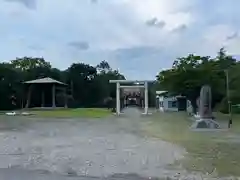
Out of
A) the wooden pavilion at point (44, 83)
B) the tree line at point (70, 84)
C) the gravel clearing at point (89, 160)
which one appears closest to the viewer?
the gravel clearing at point (89, 160)

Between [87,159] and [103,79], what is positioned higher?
[103,79]

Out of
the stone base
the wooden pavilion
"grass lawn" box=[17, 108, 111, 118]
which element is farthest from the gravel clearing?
the wooden pavilion

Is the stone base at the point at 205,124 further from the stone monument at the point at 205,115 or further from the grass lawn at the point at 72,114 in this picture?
the grass lawn at the point at 72,114

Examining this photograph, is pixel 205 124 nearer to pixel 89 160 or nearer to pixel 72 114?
pixel 89 160

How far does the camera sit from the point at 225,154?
13414 mm

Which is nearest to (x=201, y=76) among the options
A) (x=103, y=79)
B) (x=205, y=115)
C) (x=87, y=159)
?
(x=205, y=115)

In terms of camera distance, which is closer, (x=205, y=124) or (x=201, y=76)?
(x=205, y=124)

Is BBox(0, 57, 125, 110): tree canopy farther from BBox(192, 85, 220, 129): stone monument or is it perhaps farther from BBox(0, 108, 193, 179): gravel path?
BBox(0, 108, 193, 179): gravel path

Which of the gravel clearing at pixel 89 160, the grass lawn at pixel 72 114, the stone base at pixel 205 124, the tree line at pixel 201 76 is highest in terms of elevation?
the tree line at pixel 201 76

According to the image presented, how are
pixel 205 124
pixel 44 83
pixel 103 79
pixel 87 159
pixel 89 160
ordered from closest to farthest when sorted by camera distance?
pixel 89 160 → pixel 87 159 → pixel 205 124 → pixel 44 83 → pixel 103 79

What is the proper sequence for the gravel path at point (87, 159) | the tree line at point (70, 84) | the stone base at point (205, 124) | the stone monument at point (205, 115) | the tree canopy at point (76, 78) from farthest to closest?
the tree canopy at point (76, 78) < the tree line at point (70, 84) < the stone monument at point (205, 115) < the stone base at point (205, 124) < the gravel path at point (87, 159)

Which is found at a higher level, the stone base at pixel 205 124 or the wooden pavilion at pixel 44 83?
the wooden pavilion at pixel 44 83

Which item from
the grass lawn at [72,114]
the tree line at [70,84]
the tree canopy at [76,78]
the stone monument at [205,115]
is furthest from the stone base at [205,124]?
the tree canopy at [76,78]

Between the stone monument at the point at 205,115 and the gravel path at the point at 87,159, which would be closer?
the gravel path at the point at 87,159
